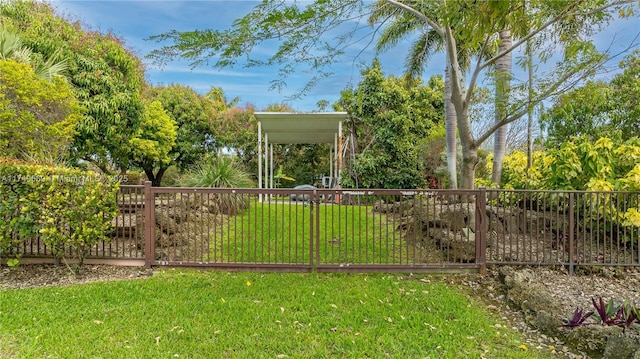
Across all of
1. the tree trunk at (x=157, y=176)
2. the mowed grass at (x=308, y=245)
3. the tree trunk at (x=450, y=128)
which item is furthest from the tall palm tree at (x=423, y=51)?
the tree trunk at (x=157, y=176)

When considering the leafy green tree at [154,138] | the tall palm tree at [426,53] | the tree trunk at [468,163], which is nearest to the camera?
the tree trunk at [468,163]

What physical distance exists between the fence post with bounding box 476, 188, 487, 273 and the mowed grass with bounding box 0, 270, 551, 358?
30.8 inches

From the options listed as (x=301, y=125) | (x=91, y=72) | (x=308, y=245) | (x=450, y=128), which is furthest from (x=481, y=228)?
(x=91, y=72)

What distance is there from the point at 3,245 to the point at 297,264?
372 centimetres

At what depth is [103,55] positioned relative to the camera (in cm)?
1138

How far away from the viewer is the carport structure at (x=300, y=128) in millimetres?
10773

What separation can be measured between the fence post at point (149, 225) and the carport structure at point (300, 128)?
6.25 m

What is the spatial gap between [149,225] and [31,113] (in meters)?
4.60

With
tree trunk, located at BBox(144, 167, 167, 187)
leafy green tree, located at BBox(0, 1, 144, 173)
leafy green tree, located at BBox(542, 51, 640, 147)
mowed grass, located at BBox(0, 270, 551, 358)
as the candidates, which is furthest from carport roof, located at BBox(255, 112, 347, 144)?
tree trunk, located at BBox(144, 167, 167, 187)

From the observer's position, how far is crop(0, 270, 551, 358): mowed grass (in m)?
2.77

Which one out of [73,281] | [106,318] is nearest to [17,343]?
[106,318]

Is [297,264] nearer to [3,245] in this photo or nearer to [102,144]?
[3,245]

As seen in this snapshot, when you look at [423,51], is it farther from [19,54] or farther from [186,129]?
Answer: [186,129]

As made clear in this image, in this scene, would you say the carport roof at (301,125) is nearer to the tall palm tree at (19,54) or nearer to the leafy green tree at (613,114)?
the tall palm tree at (19,54)
